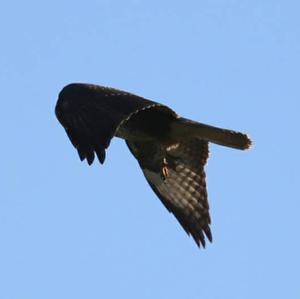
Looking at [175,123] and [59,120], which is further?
[175,123]

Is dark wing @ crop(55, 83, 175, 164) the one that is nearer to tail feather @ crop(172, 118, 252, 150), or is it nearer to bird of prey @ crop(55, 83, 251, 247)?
bird of prey @ crop(55, 83, 251, 247)

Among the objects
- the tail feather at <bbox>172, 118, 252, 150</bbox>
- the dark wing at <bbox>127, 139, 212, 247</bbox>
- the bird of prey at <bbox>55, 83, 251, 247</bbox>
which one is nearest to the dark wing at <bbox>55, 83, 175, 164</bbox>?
the bird of prey at <bbox>55, 83, 251, 247</bbox>

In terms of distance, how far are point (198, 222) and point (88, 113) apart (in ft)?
8.82

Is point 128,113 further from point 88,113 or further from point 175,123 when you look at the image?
point 175,123

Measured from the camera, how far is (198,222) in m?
18.0

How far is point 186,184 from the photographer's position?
60.0ft

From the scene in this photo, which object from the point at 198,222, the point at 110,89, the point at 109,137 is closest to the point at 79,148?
the point at 109,137

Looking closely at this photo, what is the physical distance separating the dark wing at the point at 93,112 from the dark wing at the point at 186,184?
4.73 feet

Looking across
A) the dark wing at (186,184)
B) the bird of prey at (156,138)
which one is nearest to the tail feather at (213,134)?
the bird of prey at (156,138)

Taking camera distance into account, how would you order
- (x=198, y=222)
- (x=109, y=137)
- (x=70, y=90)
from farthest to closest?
(x=198, y=222), (x=70, y=90), (x=109, y=137)

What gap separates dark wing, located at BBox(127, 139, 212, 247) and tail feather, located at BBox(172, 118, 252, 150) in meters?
0.71

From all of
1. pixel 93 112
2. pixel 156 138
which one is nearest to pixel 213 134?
pixel 156 138

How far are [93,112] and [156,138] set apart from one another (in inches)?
67.7

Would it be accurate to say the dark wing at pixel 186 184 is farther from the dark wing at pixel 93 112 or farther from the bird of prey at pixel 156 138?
the dark wing at pixel 93 112
